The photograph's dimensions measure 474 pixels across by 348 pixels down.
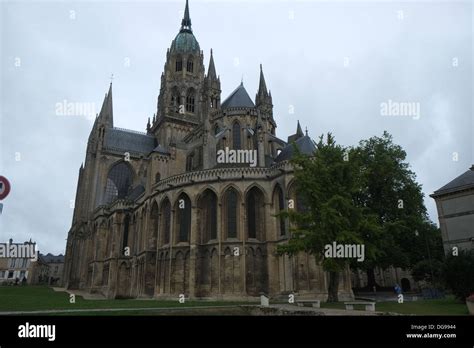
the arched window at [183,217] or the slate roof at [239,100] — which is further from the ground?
the slate roof at [239,100]

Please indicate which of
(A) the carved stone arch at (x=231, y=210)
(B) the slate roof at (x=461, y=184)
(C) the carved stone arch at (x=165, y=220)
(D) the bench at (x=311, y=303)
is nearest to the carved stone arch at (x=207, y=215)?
(A) the carved stone arch at (x=231, y=210)

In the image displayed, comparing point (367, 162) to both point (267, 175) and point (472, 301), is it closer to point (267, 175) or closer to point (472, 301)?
point (267, 175)

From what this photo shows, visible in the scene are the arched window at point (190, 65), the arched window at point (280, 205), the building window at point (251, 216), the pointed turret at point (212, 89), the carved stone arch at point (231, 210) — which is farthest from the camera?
the arched window at point (190, 65)

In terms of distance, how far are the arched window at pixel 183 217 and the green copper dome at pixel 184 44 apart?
37.5 m

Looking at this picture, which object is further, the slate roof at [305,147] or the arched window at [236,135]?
the arched window at [236,135]

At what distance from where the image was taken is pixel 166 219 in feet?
109

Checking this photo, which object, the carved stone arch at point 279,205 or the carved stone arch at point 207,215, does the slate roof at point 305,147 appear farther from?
the carved stone arch at point 207,215

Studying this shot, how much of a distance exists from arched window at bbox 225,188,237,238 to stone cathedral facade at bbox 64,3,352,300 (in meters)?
0.09

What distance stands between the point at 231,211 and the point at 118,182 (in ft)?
87.5

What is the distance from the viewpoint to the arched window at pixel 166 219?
32.6 metres

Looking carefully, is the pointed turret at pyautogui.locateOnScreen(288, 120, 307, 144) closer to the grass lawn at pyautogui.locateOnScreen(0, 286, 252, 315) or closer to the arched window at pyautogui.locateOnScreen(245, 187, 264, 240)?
the arched window at pyautogui.locateOnScreen(245, 187, 264, 240)

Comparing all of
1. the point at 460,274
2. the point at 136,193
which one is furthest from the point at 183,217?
the point at 460,274

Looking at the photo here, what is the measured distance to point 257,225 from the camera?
30.2m

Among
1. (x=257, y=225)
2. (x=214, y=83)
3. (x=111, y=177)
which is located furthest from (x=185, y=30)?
(x=257, y=225)
